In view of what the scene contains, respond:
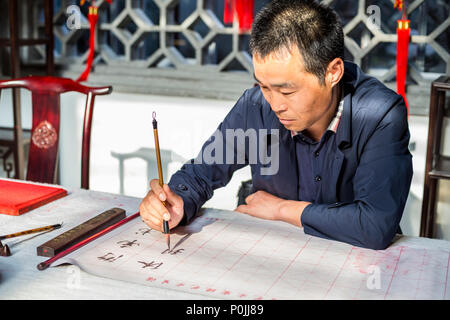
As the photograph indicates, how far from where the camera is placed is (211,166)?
1887 mm

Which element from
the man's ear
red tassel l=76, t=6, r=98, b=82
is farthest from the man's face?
red tassel l=76, t=6, r=98, b=82

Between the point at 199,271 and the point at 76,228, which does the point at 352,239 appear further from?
the point at 76,228

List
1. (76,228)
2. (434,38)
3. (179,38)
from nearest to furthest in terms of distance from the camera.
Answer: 1. (76,228)
2. (434,38)
3. (179,38)

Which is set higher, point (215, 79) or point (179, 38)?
point (179, 38)

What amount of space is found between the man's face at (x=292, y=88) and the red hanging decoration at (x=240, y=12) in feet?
5.24

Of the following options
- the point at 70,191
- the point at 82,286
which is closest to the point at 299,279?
the point at 82,286

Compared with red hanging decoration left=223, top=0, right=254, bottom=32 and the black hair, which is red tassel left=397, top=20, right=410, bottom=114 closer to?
→ red hanging decoration left=223, top=0, right=254, bottom=32

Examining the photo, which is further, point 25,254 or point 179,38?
point 179,38

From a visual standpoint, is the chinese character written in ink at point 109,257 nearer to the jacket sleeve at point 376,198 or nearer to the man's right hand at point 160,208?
the man's right hand at point 160,208

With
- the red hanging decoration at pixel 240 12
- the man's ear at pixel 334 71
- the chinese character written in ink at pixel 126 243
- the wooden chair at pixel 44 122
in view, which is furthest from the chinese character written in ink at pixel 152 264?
the red hanging decoration at pixel 240 12

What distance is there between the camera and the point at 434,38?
2.87 metres

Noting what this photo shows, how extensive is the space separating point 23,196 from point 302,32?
39.2 inches
